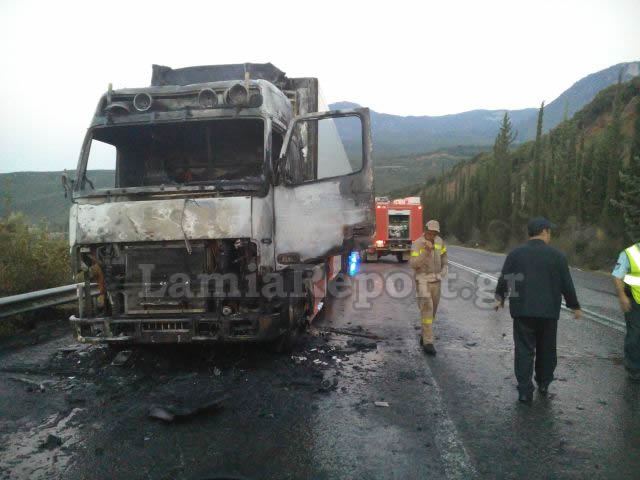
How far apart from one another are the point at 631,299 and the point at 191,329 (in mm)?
4618

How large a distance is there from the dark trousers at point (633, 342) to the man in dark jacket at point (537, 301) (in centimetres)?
95

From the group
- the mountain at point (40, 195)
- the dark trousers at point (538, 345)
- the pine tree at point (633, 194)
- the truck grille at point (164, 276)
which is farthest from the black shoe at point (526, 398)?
the mountain at point (40, 195)

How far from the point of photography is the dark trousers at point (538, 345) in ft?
16.0

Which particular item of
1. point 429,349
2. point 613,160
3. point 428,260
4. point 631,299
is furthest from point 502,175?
point 631,299

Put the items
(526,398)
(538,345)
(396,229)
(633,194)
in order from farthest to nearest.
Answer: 1. (396,229)
2. (633,194)
3. (538,345)
4. (526,398)

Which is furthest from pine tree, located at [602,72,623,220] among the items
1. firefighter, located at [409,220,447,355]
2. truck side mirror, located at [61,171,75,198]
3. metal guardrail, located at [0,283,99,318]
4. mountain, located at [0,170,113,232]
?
mountain, located at [0,170,113,232]

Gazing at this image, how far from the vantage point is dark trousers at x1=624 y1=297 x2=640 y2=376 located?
5438mm

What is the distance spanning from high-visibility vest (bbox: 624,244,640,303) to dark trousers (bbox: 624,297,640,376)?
4.4 inches

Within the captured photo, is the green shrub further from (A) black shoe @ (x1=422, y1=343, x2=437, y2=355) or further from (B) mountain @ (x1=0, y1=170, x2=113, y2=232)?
(B) mountain @ (x1=0, y1=170, x2=113, y2=232)

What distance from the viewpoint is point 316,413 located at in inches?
174

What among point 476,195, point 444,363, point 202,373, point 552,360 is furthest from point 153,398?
point 476,195

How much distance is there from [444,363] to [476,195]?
41.9 metres

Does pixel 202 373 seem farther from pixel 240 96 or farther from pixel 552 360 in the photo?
pixel 552 360

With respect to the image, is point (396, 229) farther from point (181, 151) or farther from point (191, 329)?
point (191, 329)
